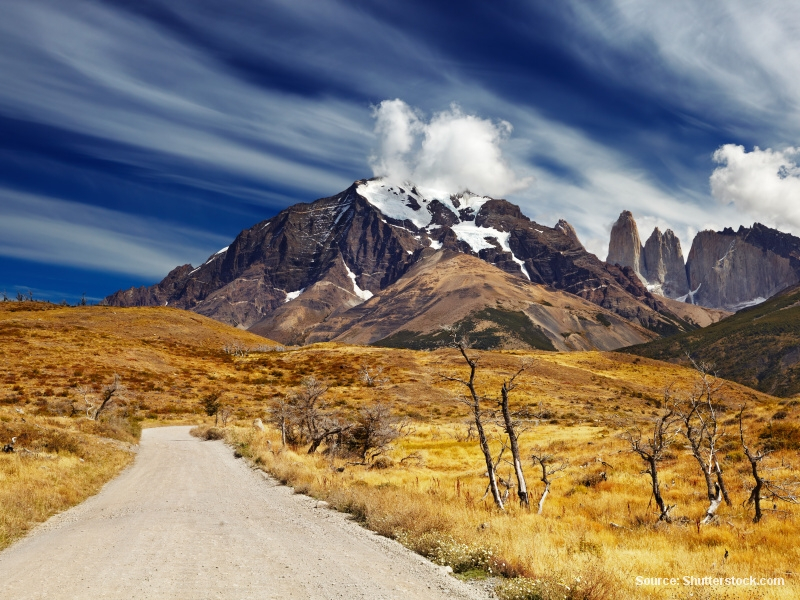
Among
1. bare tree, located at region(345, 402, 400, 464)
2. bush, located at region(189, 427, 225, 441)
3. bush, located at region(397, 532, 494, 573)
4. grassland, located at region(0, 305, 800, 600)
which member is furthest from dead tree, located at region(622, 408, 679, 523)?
bush, located at region(189, 427, 225, 441)

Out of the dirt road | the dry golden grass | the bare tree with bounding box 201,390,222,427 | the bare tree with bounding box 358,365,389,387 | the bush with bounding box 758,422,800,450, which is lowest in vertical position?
the bare tree with bounding box 201,390,222,427

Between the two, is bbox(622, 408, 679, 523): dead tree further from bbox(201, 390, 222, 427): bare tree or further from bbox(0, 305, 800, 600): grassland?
bbox(201, 390, 222, 427): bare tree

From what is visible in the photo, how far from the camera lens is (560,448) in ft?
109

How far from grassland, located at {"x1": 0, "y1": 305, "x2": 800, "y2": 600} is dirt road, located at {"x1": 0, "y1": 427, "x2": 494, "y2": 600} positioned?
1.10 meters

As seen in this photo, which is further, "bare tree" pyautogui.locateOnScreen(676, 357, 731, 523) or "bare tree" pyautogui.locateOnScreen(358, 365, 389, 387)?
"bare tree" pyautogui.locateOnScreen(358, 365, 389, 387)

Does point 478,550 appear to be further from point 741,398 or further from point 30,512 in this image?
point 741,398

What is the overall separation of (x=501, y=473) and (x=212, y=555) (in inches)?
746

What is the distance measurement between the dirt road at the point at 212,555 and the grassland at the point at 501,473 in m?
1.10

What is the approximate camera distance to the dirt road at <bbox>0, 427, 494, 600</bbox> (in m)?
7.86

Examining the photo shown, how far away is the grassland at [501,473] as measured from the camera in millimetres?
9531

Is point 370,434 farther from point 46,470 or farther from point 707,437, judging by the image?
point 707,437

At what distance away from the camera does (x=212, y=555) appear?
9.65 m

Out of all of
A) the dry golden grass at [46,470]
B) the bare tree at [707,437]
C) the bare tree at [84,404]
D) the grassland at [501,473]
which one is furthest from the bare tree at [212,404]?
the bare tree at [707,437]

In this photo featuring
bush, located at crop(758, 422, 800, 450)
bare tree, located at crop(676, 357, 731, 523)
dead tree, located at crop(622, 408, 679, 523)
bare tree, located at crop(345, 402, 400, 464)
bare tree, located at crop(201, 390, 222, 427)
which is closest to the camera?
bare tree, located at crop(676, 357, 731, 523)
